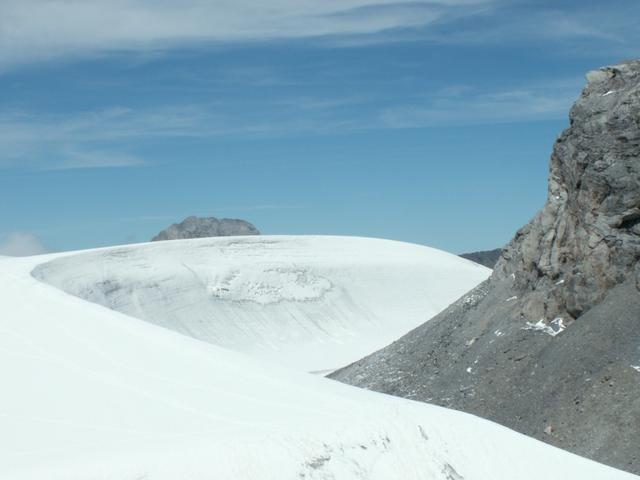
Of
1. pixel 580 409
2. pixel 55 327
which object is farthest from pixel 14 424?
pixel 580 409

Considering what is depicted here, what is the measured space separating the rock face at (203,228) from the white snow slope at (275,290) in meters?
52.2

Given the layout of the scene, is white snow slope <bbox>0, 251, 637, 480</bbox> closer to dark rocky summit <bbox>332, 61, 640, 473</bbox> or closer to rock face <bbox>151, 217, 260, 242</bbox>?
dark rocky summit <bbox>332, 61, 640, 473</bbox>

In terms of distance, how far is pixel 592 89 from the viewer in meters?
25.7

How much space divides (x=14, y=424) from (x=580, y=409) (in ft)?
44.2

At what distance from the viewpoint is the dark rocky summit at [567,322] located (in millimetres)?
19656

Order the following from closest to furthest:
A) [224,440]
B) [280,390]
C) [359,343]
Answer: [224,440] < [280,390] < [359,343]

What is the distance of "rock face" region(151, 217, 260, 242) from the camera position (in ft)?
328

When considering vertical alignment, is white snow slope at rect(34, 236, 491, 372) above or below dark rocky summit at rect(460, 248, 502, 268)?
above

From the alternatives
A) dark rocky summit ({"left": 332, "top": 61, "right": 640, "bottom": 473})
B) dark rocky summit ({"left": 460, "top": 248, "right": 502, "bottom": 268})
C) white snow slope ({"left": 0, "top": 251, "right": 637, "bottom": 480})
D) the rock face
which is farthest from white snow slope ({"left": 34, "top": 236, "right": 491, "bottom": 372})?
the rock face

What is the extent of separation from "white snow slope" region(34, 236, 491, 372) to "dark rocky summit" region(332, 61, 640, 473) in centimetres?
962

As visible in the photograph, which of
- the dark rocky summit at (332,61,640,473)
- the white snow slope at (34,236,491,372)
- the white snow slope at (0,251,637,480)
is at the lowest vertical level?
the white snow slope at (34,236,491,372)

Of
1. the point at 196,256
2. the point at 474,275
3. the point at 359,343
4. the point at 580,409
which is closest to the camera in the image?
the point at 580,409

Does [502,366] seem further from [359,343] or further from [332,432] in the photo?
[359,343]

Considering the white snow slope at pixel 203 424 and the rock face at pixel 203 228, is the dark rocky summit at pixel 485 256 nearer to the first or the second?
the rock face at pixel 203 228
